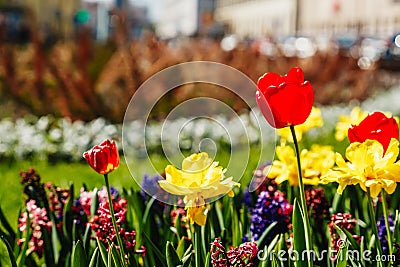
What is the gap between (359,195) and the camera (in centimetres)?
266

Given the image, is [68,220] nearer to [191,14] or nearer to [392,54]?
[392,54]

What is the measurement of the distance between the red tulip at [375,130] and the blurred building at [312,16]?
46.2 metres

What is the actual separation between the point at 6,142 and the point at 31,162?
0.35 metres

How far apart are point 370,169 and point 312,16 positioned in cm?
6898

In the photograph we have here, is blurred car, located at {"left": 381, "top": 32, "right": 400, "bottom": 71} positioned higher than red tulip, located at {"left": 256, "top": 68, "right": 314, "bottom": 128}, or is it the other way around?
blurred car, located at {"left": 381, "top": 32, "right": 400, "bottom": 71}

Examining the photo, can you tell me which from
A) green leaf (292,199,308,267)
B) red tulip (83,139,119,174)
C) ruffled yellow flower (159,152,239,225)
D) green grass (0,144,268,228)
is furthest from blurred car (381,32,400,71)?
red tulip (83,139,119,174)

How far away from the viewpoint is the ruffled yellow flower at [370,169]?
1.77 m

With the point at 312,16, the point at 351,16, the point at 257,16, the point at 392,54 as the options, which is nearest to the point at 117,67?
the point at 392,54

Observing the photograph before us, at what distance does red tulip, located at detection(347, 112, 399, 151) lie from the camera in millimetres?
1921

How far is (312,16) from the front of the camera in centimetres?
6906

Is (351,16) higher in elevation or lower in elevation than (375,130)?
higher

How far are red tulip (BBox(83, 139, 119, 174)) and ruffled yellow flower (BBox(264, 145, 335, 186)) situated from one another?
715mm

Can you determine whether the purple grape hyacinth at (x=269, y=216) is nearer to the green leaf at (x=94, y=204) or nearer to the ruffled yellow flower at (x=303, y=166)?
the ruffled yellow flower at (x=303, y=166)

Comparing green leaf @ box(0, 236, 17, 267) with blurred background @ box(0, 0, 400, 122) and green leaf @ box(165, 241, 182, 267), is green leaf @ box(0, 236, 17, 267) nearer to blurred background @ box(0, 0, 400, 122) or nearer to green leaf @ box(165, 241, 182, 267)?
green leaf @ box(165, 241, 182, 267)
